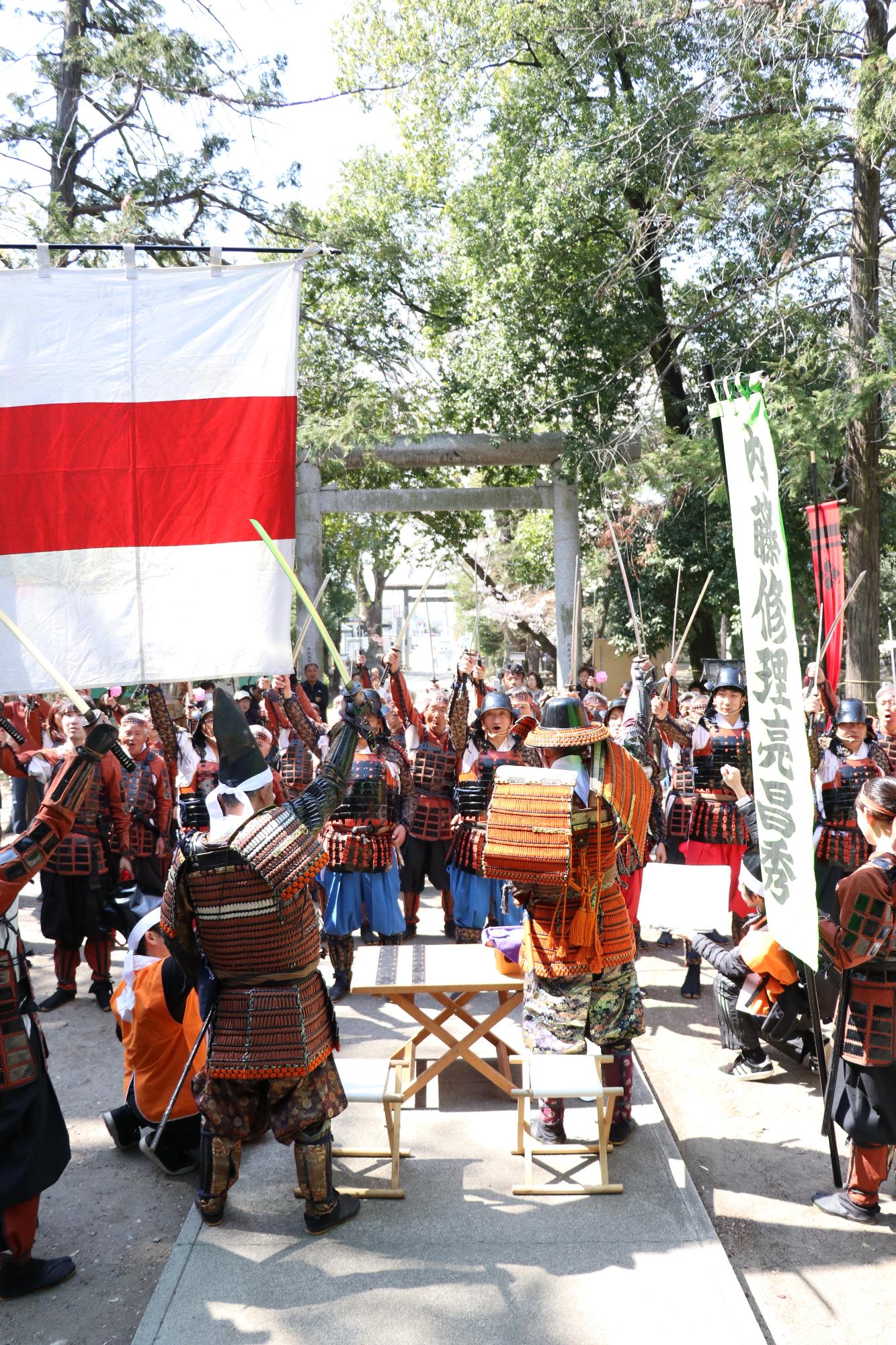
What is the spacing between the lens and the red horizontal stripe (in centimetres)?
410

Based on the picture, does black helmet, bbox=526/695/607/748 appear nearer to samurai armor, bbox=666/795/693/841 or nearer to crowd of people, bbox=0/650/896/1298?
crowd of people, bbox=0/650/896/1298

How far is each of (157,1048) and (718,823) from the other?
369 cm

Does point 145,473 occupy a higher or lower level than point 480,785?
higher

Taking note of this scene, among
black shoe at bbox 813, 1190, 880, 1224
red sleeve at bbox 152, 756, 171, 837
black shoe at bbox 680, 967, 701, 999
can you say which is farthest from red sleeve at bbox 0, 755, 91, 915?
black shoe at bbox 680, 967, 701, 999

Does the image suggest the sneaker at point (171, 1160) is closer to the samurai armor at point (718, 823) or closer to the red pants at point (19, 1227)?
the red pants at point (19, 1227)

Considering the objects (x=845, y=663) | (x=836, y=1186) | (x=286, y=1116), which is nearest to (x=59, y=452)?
(x=286, y=1116)

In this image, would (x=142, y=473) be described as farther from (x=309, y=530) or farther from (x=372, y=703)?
(x=309, y=530)

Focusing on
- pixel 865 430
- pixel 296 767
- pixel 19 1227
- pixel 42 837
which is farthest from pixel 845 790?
pixel 865 430

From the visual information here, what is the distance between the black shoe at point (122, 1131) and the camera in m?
4.30

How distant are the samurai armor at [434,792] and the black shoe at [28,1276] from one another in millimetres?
3901

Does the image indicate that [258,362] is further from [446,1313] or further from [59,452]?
[446,1313]

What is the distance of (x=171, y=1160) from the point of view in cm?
416

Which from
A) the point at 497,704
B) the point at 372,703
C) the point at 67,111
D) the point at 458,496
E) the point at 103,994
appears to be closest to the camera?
the point at 372,703

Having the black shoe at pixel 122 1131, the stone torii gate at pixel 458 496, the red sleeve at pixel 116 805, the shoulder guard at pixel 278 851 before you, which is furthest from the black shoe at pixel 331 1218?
the stone torii gate at pixel 458 496
